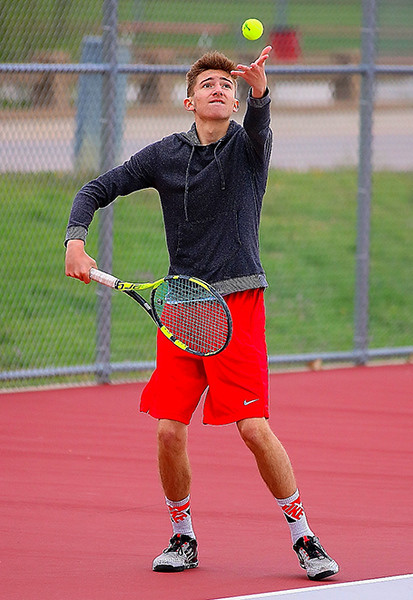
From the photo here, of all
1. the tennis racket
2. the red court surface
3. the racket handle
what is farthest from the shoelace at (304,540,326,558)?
the racket handle

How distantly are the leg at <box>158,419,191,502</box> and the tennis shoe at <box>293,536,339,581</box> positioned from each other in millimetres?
478

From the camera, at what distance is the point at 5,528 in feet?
16.4

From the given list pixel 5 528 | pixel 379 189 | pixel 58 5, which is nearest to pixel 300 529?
pixel 5 528

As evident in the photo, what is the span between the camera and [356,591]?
4137 millimetres

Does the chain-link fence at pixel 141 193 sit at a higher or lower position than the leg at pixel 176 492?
higher

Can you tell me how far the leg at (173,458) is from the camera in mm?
4434

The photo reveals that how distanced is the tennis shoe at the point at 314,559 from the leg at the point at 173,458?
0.48 meters

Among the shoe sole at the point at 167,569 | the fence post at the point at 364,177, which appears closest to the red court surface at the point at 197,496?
the shoe sole at the point at 167,569

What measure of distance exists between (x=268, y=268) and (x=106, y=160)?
10.2ft

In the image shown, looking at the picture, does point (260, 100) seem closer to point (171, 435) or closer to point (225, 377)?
point (225, 377)

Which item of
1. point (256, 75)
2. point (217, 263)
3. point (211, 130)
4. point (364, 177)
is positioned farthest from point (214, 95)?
point (364, 177)

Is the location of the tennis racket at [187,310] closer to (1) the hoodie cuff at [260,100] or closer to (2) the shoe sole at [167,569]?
(1) the hoodie cuff at [260,100]

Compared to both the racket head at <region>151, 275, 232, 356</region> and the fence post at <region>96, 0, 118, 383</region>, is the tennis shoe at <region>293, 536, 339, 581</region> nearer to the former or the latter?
the racket head at <region>151, 275, 232, 356</region>

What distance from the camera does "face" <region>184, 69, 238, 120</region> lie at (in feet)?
A: 14.4
